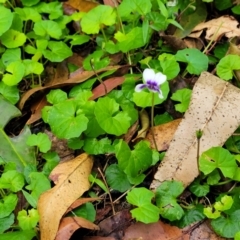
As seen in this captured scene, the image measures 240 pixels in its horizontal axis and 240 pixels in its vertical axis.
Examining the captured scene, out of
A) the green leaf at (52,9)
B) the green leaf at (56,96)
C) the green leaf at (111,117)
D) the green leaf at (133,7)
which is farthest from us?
the green leaf at (52,9)

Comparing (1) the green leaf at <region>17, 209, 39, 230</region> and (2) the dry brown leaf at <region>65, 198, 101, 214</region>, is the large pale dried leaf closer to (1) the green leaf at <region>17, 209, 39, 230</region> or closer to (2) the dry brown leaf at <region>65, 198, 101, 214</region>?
(2) the dry brown leaf at <region>65, 198, 101, 214</region>

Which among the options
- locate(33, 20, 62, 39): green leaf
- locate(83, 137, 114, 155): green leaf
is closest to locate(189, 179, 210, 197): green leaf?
locate(83, 137, 114, 155): green leaf

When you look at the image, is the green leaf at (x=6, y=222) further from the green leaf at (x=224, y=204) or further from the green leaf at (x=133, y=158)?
the green leaf at (x=224, y=204)

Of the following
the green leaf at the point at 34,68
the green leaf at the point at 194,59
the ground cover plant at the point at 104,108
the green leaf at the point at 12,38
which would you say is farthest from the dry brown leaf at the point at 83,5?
the green leaf at the point at 194,59

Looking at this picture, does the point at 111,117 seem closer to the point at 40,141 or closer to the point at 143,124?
the point at 143,124

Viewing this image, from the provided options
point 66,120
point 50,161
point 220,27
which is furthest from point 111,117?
point 220,27

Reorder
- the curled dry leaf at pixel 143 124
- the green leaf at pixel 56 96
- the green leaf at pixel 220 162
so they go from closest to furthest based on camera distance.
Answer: the green leaf at pixel 220 162 → the curled dry leaf at pixel 143 124 → the green leaf at pixel 56 96
